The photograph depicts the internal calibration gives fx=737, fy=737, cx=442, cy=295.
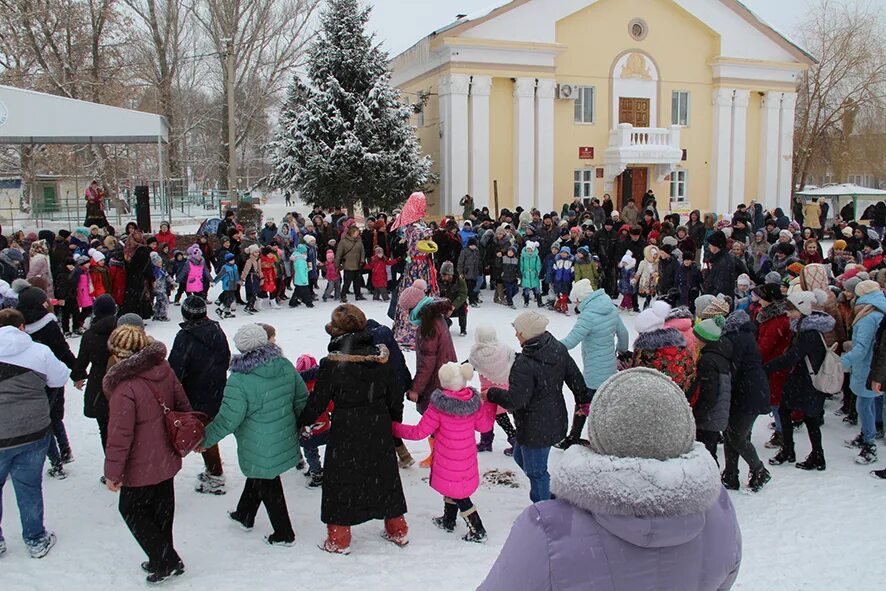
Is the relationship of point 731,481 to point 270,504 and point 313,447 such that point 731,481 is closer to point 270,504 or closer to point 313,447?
point 313,447

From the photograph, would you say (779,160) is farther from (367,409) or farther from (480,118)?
(367,409)

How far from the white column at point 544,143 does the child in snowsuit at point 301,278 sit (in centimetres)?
1417

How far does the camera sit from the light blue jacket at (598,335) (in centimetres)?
716

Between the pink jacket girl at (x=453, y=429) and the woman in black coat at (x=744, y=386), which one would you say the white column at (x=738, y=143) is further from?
the pink jacket girl at (x=453, y=429)

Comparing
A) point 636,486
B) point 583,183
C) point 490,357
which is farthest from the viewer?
point 583,183

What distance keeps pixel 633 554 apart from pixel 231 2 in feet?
123

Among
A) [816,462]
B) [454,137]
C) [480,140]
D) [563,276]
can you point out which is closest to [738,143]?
[480,140]

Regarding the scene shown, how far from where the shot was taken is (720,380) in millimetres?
6066

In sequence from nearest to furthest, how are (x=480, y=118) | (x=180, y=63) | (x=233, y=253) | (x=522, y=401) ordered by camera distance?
(x=522, y=401), (x=233, y=253), (x=480, y=118), (x=180, y=63)

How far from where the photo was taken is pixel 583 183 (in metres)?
28.3

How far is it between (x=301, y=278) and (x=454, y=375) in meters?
9.68

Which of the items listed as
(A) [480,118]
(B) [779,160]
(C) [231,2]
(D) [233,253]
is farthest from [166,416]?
(C) [231,2]

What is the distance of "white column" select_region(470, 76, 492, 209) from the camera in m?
26.0

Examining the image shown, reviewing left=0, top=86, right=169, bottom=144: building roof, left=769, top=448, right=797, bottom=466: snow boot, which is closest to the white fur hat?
left=769, top=448, right=797, bottom=466: snow boot
